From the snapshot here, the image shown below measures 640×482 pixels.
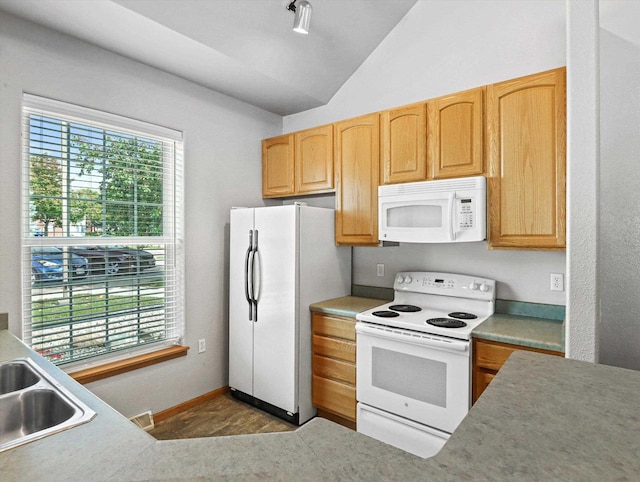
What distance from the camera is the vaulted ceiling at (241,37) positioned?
6.89 feet

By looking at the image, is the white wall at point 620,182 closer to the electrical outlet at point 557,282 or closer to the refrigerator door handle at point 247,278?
the electrical outlet at point 557,282

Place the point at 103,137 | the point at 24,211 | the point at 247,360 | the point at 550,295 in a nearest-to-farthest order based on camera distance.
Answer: the point at 24,211 → the point at 550,295 → the point at 103,137 → the point at 247,360

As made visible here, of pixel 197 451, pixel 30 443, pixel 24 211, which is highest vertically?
pixel 24 211

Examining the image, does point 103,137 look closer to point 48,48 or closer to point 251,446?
point 48,48

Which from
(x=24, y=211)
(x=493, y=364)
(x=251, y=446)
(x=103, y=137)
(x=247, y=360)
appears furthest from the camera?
(x=247, y=360)

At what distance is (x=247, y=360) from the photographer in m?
3.04

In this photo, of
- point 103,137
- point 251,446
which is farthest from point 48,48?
point 251,446

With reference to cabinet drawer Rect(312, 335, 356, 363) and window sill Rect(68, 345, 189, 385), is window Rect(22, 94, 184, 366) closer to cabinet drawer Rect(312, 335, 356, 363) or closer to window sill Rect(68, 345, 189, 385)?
window sill Rect(68, 345, 189, 385)

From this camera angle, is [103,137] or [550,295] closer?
[550,295]

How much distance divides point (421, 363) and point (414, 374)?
0.09 meters

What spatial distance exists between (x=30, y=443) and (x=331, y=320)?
2027mm

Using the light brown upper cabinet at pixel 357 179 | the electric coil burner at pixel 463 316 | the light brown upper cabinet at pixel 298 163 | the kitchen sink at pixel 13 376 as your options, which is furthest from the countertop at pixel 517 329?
the kitchen sink at pixel 13 376

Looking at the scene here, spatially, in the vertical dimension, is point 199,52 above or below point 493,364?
above

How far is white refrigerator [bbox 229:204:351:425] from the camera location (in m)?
2.76
